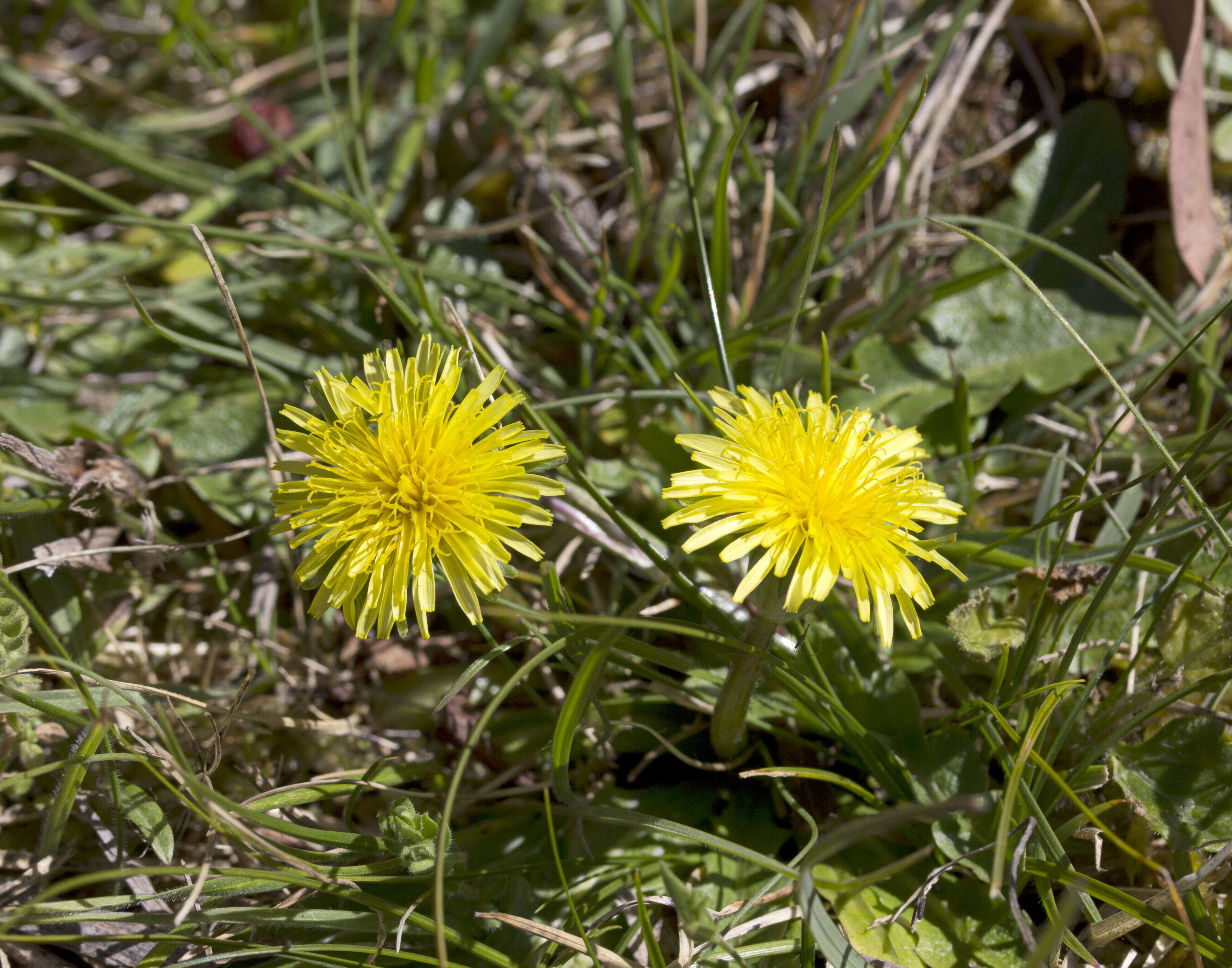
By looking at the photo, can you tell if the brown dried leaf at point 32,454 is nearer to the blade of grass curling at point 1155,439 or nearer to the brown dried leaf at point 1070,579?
the blade of grass curling at point 1155,439

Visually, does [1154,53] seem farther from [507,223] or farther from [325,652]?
[325,652]

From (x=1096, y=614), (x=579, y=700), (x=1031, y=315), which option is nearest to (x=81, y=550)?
(x=579, y=700)

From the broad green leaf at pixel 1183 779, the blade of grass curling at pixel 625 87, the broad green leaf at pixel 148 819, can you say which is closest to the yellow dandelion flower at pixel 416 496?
the broad green leaf at pixel 148 819

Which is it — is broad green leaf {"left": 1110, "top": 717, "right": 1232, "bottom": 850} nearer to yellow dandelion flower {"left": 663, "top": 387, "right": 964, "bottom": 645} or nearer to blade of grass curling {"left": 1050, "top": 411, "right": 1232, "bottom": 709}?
blade of grass curling {"left": 1050, "top": 411, "right": 1232, "bottom": 709}

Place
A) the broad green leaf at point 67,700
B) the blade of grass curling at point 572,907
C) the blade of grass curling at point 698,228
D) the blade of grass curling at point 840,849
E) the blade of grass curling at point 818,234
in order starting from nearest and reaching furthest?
1. the blade of grass curling at point 840,849
2. the blade of grass curling at point 572,907
3. the blade of grass curling at point 818,234
4. the broad green leaf at point 67,700
5. the blade of grass curling at point 698,228

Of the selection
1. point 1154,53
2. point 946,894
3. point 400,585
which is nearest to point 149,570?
point 400,585
